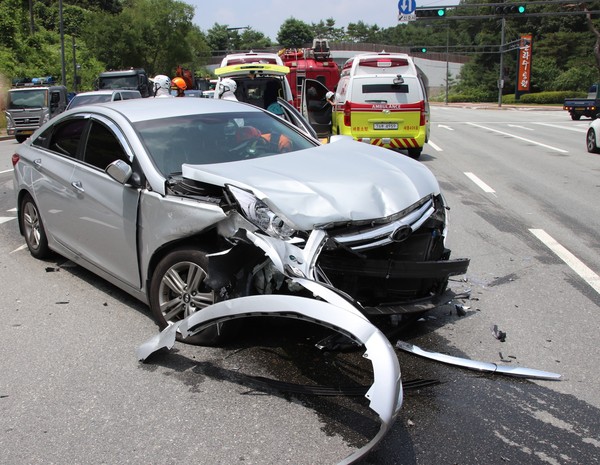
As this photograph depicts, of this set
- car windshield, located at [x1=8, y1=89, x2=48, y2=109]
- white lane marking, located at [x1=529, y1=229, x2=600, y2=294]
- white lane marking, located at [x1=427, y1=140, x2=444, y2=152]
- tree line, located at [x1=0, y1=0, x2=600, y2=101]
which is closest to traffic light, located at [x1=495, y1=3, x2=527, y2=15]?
tree line, located at [x1=0, y1=0, x2=600, y2=101]

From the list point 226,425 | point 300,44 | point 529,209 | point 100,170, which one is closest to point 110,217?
point 100,170

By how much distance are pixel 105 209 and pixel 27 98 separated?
20.4 meters

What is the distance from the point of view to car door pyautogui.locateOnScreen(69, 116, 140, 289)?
4598 millimetres

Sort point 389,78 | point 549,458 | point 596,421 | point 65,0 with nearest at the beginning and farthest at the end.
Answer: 1. point 549,458
2. point 596,421
3. point 389,78
4. point 65,0

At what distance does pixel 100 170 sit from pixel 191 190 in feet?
3.94

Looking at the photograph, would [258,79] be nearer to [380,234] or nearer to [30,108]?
[380,234]

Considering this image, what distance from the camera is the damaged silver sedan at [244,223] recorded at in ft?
12.0

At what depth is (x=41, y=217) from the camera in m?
6.14

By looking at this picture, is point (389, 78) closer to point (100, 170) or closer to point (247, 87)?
point (247, 87)

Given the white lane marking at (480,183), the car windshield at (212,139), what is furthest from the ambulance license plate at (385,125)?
the car windshield at (212,139)

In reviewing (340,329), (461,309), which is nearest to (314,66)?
(461,309)

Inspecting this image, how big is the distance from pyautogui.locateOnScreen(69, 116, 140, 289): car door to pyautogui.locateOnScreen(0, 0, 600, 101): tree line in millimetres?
19524

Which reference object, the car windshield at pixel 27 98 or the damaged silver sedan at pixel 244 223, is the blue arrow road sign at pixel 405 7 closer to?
the car windshield at pixel 27 98

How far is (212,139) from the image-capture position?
507cm
